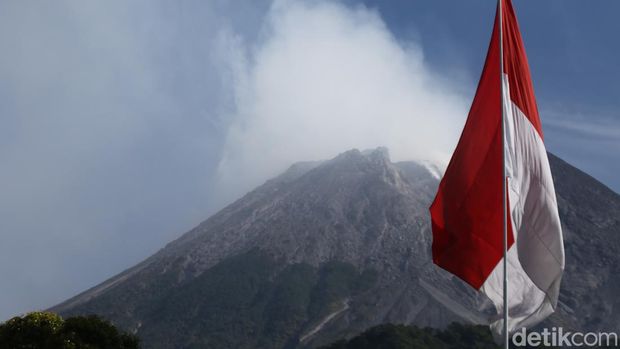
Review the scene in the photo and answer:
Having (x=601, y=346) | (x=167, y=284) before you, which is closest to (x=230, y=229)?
(x=167, y=284)

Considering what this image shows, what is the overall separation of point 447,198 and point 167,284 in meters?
141

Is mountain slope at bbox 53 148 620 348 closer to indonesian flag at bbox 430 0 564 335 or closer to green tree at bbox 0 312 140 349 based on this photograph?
green tree at bbox 0 312 140 349

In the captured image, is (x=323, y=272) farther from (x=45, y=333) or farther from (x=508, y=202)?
(x=508, y=202)

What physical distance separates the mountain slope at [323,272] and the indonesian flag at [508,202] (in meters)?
103

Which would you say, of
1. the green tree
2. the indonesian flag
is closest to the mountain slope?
the green tree

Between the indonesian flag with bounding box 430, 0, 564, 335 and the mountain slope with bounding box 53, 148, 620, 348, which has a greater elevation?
the indonesian flag with bounding box 430, 0, 564, 335

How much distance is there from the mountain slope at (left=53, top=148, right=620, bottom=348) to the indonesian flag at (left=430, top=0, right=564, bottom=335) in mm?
103164

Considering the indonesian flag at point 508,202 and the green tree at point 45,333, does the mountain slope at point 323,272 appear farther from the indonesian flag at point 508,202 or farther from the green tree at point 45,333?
the indonesian flag at point 508,202

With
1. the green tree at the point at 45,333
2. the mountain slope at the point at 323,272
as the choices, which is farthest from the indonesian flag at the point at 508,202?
the mountain slope at the point at 323,272

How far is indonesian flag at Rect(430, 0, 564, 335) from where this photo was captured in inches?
471

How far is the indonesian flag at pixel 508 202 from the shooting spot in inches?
471

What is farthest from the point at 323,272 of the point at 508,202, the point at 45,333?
the point at 508,202

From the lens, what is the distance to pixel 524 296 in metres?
12.0

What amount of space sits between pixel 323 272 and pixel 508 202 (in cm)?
13743
